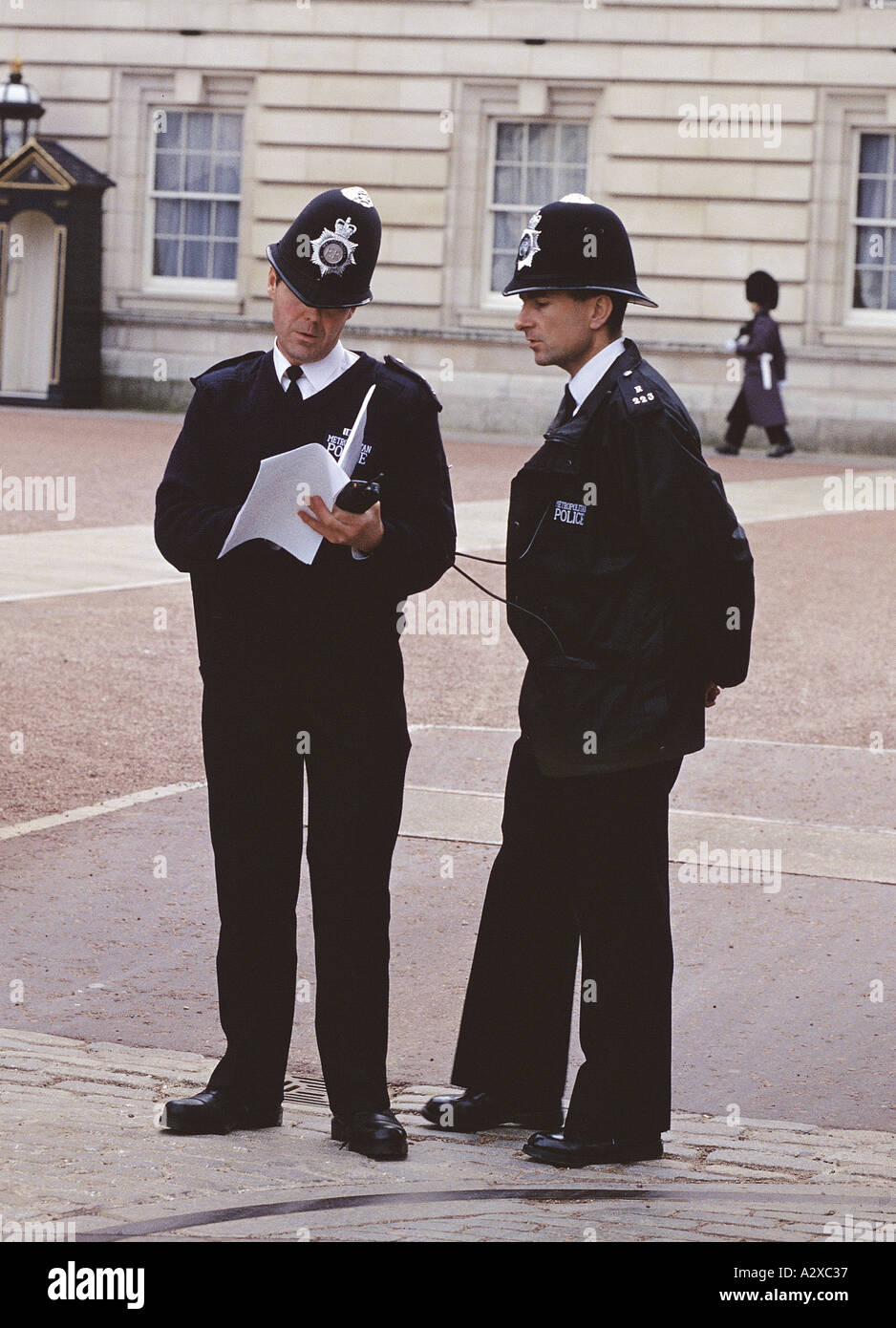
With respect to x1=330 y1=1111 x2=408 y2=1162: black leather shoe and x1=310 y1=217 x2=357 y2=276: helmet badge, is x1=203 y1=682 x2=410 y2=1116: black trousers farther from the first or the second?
x1=310 y1=217 x2=357 y2=276: helmet badge

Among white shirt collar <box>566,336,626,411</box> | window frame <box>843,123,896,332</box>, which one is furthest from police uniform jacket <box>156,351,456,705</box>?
window frame <box>843,123,896,332</box>

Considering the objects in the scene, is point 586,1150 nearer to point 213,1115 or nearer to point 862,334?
point 213,1115

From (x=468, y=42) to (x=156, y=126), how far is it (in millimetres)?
4140

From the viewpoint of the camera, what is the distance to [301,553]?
400cm

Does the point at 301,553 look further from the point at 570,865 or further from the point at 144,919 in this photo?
the point at 144,919

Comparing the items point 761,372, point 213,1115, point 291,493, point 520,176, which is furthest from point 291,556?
point 520,176

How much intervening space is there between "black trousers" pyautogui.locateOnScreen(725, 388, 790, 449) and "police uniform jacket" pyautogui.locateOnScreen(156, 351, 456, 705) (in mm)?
19279

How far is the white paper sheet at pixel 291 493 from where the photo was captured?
3947 mm

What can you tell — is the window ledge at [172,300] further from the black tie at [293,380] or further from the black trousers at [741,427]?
the black tie at [293,380]

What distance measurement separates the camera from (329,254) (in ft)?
13.2

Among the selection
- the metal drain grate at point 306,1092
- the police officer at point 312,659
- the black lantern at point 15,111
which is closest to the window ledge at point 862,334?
the black lantern at point 15,111

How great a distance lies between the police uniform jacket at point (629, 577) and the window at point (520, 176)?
2197 cm

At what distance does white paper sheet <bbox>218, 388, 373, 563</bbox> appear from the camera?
395 centimetres

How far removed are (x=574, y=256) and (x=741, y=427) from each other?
63.9ft
